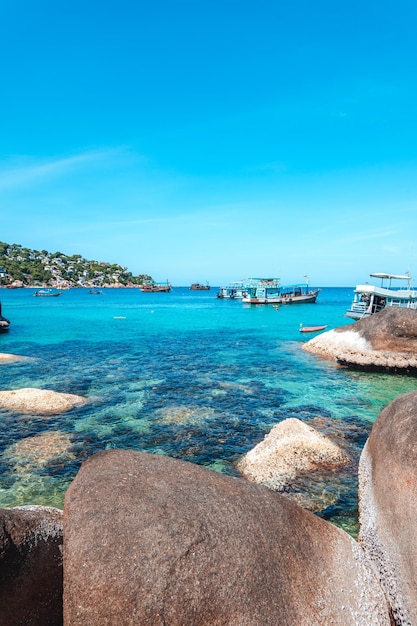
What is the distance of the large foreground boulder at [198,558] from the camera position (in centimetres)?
479

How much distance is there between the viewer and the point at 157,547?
510 centimetres

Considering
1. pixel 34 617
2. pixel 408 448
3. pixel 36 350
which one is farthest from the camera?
pixel 36 350

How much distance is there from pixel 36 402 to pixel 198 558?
17.0 meters

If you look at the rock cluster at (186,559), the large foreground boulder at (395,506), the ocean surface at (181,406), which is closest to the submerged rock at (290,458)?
the ocean surface at (181,406)

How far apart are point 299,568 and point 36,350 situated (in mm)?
37405

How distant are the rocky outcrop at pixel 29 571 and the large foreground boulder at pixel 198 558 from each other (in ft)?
2.20

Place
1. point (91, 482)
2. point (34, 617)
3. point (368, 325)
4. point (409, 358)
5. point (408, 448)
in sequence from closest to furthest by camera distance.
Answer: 1. point (34, 617)
2. point (91, 482)
3. point (408, 448)
4. point (409, 358)
5. point (368, 325)

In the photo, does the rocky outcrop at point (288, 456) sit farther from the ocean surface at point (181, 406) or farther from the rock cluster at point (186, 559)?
the rock cluster at point (186, 559)

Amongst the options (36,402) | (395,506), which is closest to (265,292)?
(36,402)

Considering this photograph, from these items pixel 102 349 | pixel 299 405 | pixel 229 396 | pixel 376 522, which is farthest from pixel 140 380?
pixel 376 522

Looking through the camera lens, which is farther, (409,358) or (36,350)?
(36,350)

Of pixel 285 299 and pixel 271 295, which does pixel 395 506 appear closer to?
pixel 285 299

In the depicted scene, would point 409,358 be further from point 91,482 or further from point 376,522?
point 91,482

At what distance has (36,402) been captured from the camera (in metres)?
19.4
